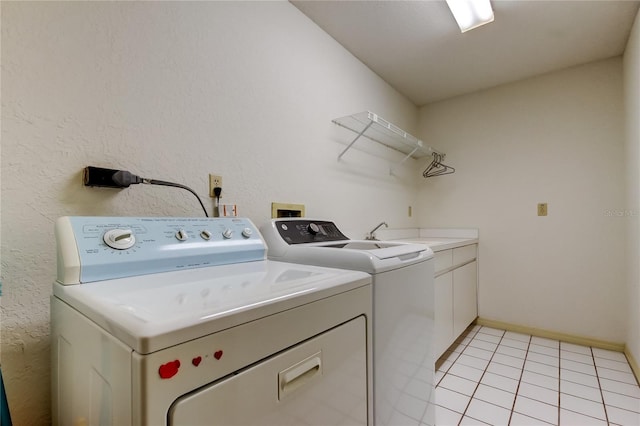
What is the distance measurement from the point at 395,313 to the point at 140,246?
835mm

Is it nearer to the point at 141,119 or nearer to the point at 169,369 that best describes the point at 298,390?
the point at 169,369

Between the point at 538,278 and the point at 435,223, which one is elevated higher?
the point at 435,223

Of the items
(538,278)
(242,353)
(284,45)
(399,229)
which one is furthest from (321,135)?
(538,278)

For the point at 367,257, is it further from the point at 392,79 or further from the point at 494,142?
the point at 494,142

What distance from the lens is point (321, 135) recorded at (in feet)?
6.31

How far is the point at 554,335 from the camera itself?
2.49 meters

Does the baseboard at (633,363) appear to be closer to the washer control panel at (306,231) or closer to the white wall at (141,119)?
the washer control panel at (306,231)

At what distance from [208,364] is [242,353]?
0.07m

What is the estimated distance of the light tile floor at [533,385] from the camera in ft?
5.03

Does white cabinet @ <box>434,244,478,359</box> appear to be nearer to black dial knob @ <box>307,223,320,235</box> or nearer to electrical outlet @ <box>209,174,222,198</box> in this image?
black dial knob @ <box>307,223,320,235</box>

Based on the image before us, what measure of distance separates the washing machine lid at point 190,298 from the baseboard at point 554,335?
257 centimetres

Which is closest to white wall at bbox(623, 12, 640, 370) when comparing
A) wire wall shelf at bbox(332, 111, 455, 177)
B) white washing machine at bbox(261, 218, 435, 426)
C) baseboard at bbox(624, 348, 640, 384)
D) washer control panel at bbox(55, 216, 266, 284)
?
baseboard at bbox(624, 348, 640, 384)

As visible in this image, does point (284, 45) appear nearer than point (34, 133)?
No

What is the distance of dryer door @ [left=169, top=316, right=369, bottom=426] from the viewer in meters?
0.49
